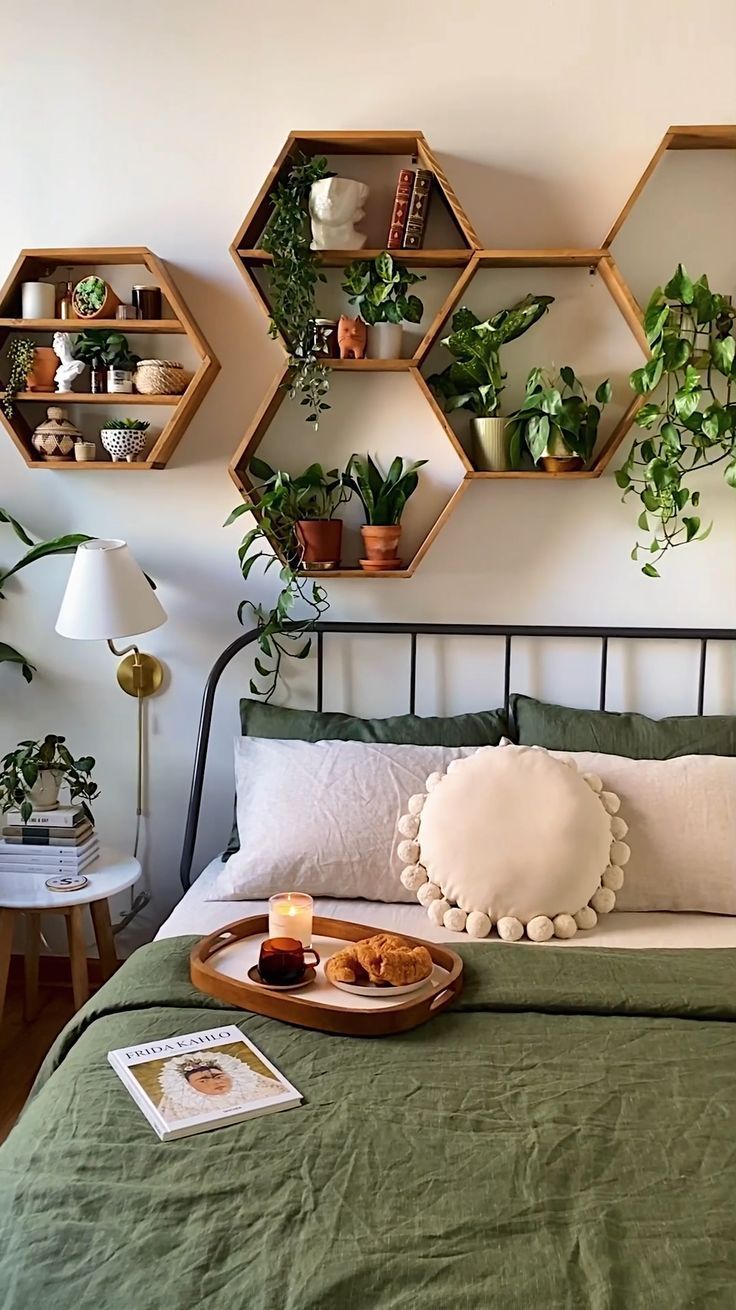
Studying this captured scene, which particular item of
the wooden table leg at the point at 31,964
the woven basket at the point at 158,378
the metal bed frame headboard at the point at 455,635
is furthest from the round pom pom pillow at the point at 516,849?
the woven basket at the point at 158,378

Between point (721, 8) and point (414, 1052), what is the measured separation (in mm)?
2366

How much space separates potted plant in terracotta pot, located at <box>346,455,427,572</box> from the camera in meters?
2.65

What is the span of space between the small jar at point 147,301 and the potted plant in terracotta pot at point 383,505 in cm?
59

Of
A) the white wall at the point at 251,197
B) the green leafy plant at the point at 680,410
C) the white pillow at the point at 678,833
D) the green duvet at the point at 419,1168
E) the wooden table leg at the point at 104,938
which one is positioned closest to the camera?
the green duvet at the point at 419,1168

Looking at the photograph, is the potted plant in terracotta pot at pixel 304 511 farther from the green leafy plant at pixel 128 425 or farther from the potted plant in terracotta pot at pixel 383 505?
the green leafy plant at pixel 128 425

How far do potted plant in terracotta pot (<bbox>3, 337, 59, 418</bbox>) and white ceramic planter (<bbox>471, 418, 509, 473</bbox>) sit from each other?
1049 millimetres

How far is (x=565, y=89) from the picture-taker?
257 centimetres

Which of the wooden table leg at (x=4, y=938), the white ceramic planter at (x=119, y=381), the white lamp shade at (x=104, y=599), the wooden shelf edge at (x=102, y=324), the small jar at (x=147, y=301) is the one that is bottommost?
the wooden table leg at (x=4, y=938)

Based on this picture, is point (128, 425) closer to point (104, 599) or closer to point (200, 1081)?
point (104, 599)

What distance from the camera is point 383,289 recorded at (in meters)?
2.54

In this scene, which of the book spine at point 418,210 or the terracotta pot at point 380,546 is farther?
the terracotta pot at point 380,546

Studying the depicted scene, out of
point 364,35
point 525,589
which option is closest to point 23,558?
point 525,589

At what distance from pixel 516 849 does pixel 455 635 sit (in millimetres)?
726

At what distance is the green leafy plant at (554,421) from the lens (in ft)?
8.24
